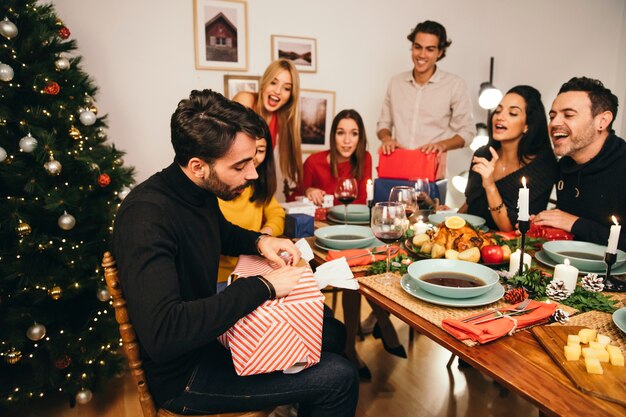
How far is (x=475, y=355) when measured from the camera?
1.01m

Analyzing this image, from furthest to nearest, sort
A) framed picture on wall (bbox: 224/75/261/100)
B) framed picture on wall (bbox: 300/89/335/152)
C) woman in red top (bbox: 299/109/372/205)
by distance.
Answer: framed picture on wall (bbox: 300/89/335/152) < framed picture on wall (bbox: 224/75/261/100) < woman in red top (bbox: 299/109/372/205)

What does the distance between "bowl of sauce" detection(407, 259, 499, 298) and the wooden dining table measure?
0.11 meters

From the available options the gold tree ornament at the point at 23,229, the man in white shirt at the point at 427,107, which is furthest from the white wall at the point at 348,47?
the gold tree ornament at the point at 23,229

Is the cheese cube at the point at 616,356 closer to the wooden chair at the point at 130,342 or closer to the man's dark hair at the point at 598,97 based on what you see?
the wooden chair at the point at 130,342

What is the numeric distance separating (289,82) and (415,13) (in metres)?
2.18

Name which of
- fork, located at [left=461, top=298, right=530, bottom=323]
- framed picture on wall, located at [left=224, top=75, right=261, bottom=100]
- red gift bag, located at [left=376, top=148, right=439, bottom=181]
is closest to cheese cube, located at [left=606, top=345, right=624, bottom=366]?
fork, located at [left=461, top=298, right=530, bottom=323]

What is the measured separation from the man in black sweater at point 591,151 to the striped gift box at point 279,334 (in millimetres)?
1248

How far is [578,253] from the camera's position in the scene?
5.38 ft

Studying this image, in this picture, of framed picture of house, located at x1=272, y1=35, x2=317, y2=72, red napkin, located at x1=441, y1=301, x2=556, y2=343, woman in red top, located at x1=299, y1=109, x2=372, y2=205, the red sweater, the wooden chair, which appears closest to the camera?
red napkin, located at x1=441, y1=301, x2=556, y2=343

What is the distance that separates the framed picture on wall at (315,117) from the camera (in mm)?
4094

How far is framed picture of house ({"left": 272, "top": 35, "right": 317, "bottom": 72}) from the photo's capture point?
385cm

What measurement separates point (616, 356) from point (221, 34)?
3.55 meters

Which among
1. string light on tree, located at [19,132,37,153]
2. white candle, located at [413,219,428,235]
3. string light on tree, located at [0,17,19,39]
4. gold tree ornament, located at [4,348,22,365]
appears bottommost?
gold tree ornament, located at [4,348,22,365]

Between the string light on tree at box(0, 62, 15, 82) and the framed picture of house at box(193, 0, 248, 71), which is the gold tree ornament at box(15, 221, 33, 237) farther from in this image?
the framed picture of house at box(193, 0, 248, 71)
